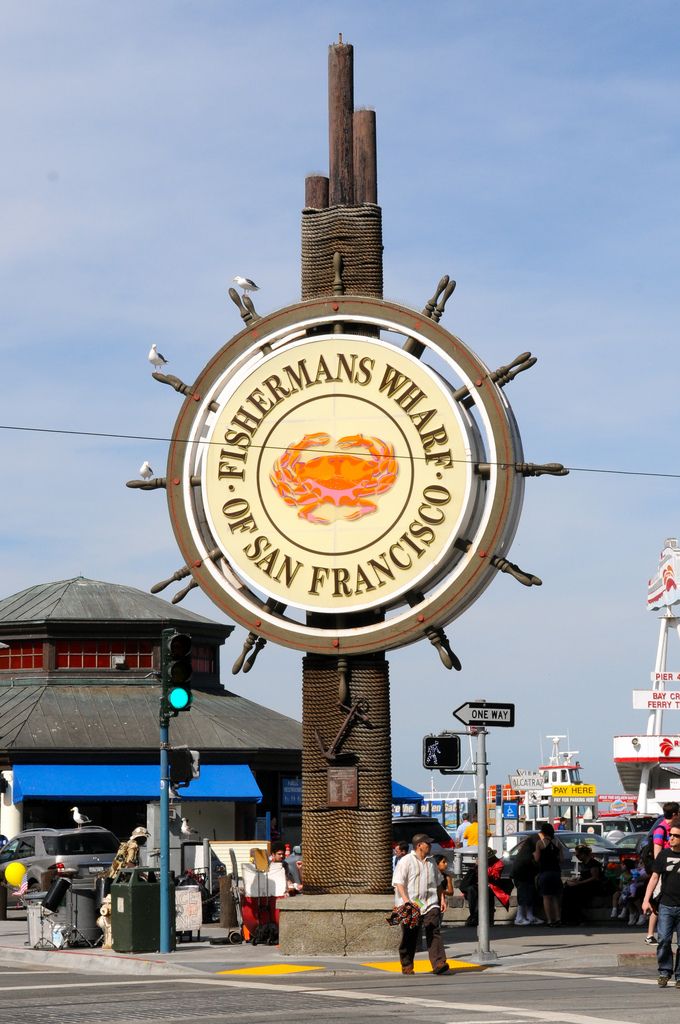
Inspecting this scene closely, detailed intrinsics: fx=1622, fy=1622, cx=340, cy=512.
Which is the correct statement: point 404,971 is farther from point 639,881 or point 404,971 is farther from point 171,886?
point 639,881

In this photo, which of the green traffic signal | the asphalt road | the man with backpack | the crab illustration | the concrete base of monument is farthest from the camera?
the crab illustration

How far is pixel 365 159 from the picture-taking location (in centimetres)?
2141


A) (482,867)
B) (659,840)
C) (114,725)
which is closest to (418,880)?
(482,867)

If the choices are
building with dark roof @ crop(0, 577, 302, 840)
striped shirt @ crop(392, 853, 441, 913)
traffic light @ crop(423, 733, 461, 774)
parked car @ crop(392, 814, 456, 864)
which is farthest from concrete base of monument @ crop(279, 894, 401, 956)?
building with dark roof @ crop(0, 577, 302, 840)

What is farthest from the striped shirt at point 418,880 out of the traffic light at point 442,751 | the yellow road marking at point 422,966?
the traffic light at point 442,751

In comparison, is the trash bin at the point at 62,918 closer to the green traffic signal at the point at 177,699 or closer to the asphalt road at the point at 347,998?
the asphalt road at the point at 347,998

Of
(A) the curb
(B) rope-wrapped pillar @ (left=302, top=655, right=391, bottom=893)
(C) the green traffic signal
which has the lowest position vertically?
(A) the curb

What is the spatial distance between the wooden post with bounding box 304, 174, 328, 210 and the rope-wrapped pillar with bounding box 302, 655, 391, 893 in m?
6.03

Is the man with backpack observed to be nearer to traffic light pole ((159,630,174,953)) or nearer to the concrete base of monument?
the concrete base of monument

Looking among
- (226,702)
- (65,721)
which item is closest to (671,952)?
(65,721)

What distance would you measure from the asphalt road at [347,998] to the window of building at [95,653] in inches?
998

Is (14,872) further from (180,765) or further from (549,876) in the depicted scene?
(549,876)

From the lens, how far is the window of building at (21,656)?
43.6 metres

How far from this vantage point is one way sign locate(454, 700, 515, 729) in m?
18.3
